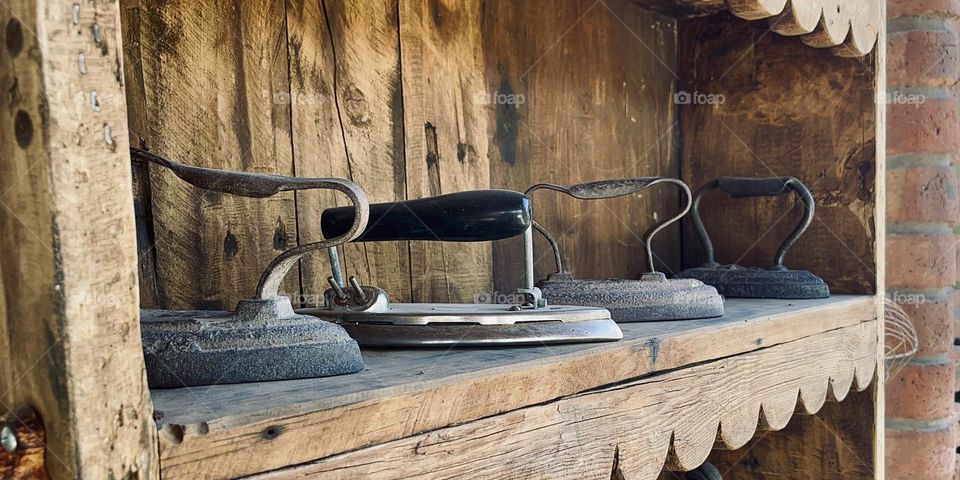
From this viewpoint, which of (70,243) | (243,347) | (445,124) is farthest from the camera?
(445,124)

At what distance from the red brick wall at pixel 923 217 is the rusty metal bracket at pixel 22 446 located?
4.52 feet

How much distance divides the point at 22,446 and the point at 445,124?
72 cm

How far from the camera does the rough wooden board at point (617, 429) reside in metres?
0.55

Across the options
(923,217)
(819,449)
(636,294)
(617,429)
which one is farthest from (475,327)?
(923,217)

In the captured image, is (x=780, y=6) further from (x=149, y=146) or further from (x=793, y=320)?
(x=149, y=146)

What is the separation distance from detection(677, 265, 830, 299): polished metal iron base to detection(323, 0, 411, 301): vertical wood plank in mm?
451

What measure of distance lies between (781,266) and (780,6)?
0.39 metres

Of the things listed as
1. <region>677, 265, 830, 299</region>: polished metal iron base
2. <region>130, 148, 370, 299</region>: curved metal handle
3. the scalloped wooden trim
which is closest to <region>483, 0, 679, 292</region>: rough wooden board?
<region>677, 265, 830, 299</region>: polished metal iron base

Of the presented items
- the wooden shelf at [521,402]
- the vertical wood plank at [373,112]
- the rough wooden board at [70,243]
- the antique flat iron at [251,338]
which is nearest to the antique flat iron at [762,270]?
the wooden shelf at [521,402]

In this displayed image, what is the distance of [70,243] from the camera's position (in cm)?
41

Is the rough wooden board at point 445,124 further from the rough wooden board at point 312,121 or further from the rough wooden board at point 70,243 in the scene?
the rough wooden board at point 70,243

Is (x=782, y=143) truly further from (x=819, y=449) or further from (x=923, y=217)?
(x=819, y=449)

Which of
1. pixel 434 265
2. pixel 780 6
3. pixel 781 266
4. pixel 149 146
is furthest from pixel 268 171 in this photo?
pixel 781 266

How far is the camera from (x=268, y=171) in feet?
2.87
